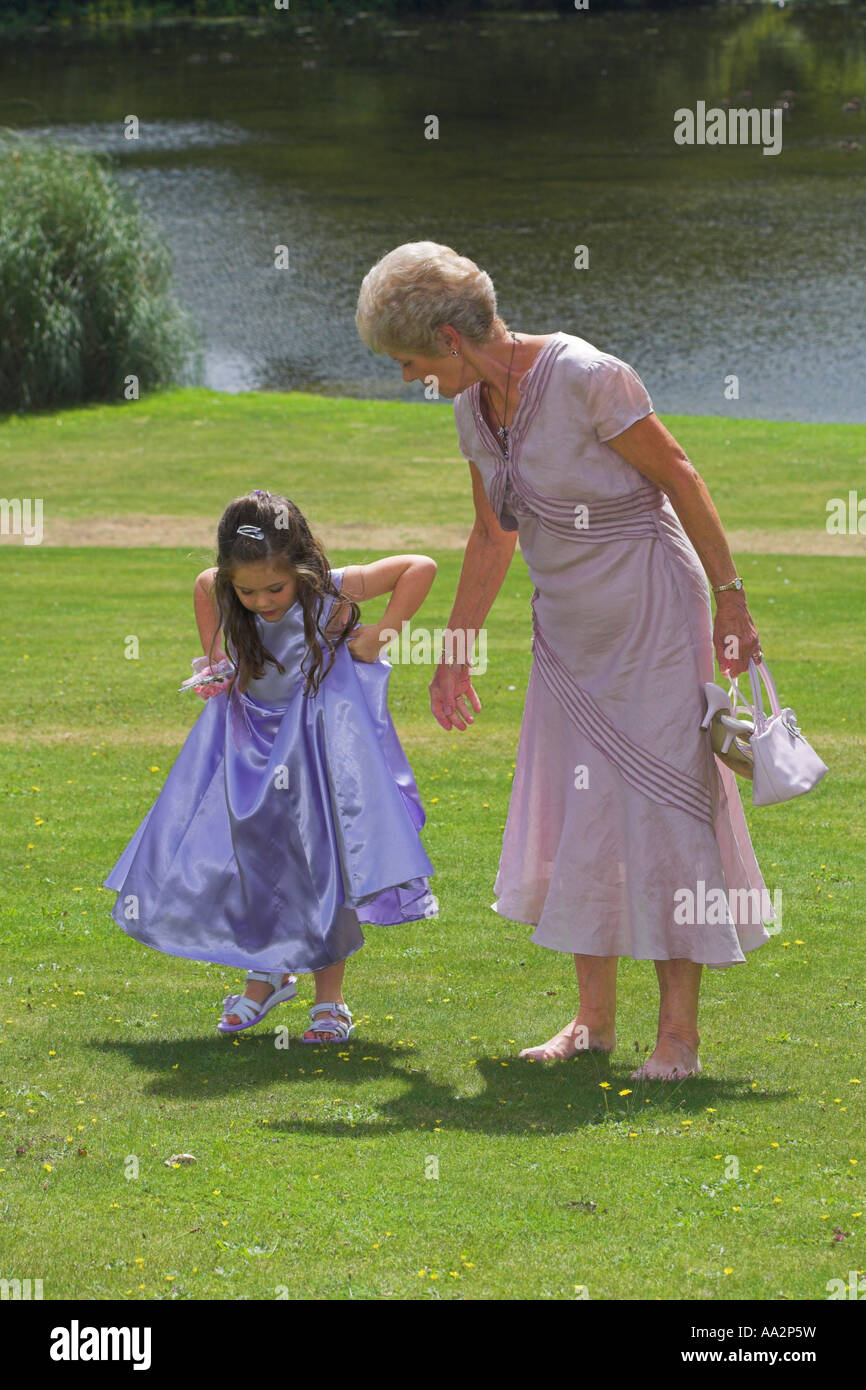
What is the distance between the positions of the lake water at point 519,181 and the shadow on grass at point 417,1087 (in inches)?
966

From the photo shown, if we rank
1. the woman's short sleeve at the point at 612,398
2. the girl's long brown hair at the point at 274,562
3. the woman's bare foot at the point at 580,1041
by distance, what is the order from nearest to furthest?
1. the woman's short sleeve at the point at 612,398
2. the woman's bare foot at the point at 580,1041
3. the girl's long brown hair at the point at 274,562

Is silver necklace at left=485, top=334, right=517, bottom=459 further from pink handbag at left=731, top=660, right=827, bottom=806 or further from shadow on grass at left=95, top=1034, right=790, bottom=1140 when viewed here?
shadow on grass at left=95, top=1034, right=790, bottom=1140

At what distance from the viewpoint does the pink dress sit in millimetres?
5023

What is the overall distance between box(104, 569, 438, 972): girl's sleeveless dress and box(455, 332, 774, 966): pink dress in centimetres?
68

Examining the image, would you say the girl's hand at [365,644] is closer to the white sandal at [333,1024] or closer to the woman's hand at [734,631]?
the white sandal at [333,1024]

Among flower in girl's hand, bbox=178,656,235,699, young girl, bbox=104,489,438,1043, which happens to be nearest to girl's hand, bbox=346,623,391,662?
young girl, bbox=104,489,438,1043

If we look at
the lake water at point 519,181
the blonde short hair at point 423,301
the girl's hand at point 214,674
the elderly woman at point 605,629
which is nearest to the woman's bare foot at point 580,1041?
the elderly woman at point 605,629

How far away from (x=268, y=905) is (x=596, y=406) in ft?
6.71

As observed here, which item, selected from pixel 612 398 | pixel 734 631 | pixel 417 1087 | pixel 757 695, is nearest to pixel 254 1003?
pixel 417 1087

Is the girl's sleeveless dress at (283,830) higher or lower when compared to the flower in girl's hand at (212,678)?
lower

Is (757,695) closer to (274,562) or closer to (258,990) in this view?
(274,562)

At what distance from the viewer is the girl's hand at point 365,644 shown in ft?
19.3

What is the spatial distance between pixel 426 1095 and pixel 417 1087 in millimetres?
94

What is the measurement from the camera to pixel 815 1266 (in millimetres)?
3967
